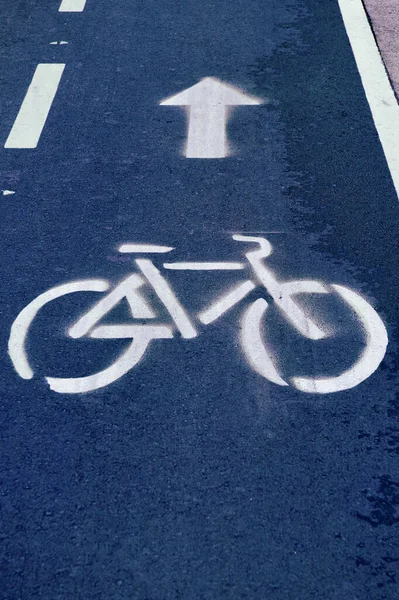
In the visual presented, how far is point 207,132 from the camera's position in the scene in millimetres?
7824

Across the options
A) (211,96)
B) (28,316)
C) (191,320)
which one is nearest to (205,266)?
(191,320)

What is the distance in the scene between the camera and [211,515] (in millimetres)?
4262

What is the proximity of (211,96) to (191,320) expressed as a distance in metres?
3.61

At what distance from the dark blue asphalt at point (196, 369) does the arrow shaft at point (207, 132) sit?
0.13 meters

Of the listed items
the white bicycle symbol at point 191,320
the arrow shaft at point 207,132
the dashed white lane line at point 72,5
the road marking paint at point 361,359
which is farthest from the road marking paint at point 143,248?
the dashed white lane line at point 72,5

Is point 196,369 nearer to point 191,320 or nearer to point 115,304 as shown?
point 191,320

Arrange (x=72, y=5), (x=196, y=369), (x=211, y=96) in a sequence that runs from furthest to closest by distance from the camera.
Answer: (x=72, y=5)
(x=211, y=96)
(x=196, y=369)

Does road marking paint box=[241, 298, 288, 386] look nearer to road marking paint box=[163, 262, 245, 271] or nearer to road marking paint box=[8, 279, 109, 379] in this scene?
road marking paint box=[163, 262, 245, 271]

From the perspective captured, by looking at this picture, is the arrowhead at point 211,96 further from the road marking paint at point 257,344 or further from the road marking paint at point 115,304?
the road marking paint at point 257,344

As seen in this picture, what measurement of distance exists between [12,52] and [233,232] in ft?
14.3

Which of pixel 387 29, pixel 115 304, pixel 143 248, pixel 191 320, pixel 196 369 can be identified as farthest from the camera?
pixel 387 29

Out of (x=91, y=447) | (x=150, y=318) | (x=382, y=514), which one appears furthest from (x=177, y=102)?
(x=382, y=514)

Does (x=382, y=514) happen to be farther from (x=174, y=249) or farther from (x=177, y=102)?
(x=177, y=102)

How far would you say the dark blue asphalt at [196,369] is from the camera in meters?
4.06
